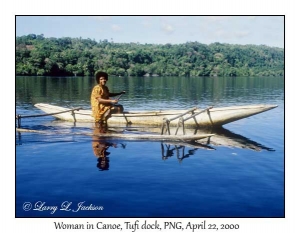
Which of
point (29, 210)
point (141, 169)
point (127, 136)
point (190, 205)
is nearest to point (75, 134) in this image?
point (127, 136)

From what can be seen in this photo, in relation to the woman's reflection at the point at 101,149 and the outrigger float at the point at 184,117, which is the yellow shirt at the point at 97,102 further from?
the woman's reflection at the point at 101,149

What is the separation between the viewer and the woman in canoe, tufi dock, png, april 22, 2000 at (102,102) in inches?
561

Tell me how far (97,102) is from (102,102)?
0.23 meters

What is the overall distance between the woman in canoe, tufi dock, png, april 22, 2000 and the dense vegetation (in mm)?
38679

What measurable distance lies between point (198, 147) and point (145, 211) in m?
5.00

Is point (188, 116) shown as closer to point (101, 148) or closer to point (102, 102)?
point (102, 102)

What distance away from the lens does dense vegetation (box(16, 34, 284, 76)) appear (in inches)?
2140

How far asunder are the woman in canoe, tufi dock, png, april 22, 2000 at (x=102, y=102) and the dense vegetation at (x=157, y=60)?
1523 inches

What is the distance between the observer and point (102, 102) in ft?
47.2

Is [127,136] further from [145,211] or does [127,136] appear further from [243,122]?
[243,122]

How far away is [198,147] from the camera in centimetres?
1238

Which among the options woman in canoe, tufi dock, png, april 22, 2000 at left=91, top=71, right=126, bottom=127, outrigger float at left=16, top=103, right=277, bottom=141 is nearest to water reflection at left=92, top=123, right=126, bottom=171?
woman in canoe, tufi dock, png, april 22, 2000 at left=91, top=71, right=126, bottom=127
